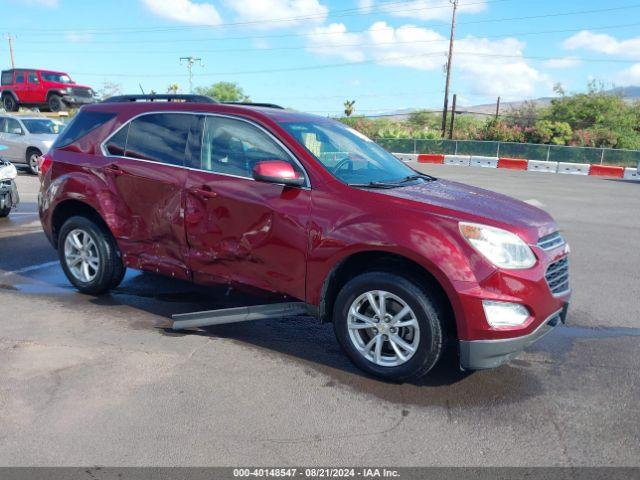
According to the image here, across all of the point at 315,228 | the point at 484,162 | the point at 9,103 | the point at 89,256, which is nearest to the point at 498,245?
the point at 315,228

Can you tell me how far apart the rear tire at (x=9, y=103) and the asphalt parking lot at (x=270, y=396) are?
25022 millimetres

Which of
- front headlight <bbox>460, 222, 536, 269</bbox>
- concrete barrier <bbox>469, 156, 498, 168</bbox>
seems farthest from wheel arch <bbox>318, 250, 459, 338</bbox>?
concrete barrier <bbox>469, 156, 498, 168</bbox>

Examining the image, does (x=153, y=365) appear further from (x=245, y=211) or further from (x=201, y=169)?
(x=201, y=169)

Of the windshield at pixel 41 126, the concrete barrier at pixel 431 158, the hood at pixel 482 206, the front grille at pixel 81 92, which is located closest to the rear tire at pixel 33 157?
the windshield at pixel 41 126

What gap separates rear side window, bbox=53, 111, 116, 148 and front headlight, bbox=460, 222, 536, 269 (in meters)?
3.61

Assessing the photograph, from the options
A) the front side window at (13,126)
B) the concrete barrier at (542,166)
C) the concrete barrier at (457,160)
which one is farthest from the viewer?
the concrete barrier at (457,160)

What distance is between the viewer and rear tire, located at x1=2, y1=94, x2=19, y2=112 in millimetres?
26672

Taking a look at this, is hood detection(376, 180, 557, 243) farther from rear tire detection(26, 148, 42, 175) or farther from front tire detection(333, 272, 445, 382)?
rear tire detection(26, 148, 42, 175)

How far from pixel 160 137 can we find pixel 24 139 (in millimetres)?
13632

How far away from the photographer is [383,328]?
3.83 m

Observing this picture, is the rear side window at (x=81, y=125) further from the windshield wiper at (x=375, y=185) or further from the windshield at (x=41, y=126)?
the windshield at (x=41, y=126)

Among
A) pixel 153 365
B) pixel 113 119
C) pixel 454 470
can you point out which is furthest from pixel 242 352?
pixel 113 119

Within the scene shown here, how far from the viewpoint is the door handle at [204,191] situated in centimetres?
447

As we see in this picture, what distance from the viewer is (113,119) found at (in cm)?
529
